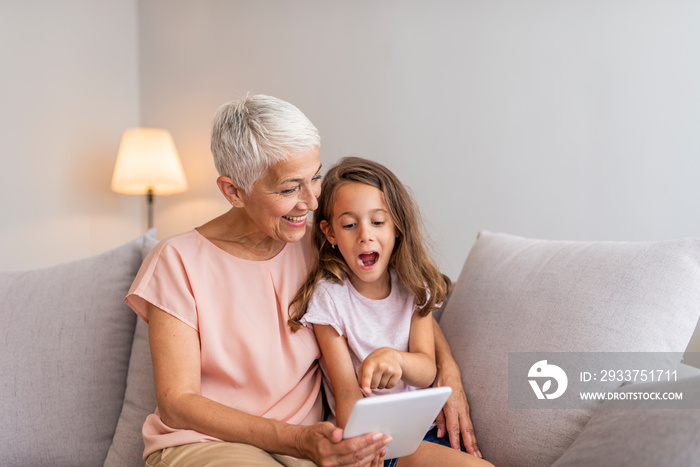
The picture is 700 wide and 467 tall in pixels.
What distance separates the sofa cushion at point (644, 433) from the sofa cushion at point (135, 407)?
102 cm

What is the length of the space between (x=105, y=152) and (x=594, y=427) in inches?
115

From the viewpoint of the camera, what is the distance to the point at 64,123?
10.1ft

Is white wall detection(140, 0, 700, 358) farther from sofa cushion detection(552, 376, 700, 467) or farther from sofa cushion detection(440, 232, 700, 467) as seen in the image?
sofa cushion detection(552, 376, 700, 467)

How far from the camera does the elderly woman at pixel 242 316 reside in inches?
49.7

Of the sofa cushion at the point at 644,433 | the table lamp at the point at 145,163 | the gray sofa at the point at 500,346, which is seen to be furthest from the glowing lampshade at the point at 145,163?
the sofa cushion at the point at 644,433

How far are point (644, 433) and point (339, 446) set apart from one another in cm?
51

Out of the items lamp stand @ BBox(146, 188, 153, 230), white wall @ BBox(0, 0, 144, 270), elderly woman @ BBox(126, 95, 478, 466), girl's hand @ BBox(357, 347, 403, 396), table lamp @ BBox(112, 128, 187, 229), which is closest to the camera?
girl's hand @ BBox(357, 347, 403, 396)

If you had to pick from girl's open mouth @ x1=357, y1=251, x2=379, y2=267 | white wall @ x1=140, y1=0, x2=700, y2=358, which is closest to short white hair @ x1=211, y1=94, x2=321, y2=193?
girl's open mouth @ x1=357, y1=251, x2=379, y2=267

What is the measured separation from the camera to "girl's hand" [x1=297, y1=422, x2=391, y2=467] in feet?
3.43


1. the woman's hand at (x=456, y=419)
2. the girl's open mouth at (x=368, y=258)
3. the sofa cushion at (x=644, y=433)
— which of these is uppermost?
the girl's open mouth at (x=368, y=258)

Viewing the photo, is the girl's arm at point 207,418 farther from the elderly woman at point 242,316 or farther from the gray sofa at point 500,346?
the gray sofa at point 500,346

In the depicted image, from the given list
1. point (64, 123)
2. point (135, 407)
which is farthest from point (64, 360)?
point (64, 123)

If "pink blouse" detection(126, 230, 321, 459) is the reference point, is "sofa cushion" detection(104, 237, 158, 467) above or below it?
below

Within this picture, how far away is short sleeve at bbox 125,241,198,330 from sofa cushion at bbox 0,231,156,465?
0.34 m
